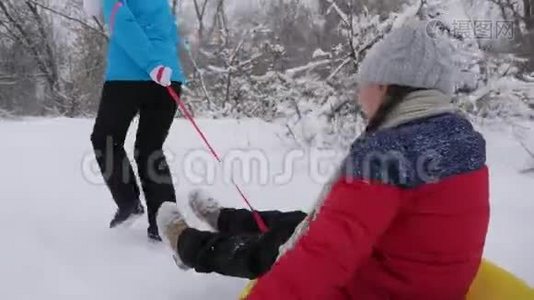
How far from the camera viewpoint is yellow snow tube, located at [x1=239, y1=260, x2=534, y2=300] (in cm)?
159

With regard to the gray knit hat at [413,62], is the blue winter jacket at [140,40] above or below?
below

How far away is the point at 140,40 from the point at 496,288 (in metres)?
1.63

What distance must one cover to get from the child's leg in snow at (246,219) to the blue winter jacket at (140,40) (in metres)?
0.71

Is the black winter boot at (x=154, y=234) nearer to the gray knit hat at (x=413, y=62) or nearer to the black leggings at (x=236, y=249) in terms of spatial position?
the black leggings at (x=236, y=249)

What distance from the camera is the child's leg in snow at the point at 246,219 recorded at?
1.98 m

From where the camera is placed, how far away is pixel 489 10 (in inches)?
261

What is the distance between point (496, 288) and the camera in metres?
1.62

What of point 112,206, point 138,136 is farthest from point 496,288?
point 112,206

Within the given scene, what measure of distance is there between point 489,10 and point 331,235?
611 cm

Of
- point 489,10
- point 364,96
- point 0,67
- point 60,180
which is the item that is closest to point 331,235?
point 364,96

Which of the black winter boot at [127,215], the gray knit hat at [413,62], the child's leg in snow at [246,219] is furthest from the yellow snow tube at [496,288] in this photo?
the black winter boot at [127,215]

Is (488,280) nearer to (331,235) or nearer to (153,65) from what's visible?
(331,235)

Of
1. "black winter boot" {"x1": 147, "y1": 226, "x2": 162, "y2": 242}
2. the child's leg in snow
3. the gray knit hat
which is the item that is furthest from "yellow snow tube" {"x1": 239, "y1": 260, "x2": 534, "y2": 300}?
"black winter boot" {"x1": 147, "y1": 226, "x2": 162, "y2": 242}

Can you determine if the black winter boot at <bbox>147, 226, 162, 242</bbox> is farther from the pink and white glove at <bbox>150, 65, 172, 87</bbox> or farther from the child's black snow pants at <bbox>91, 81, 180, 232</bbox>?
the pink and white glove at <bbox>150, 65, 172, 87</bbox>
